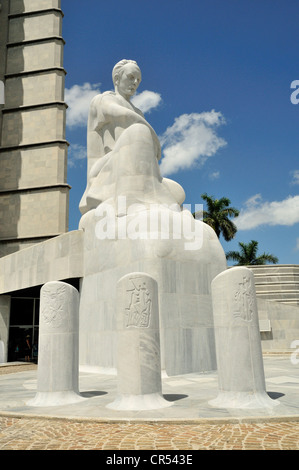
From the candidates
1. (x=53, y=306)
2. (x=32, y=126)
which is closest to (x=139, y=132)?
(x=53, y=306)

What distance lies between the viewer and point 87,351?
12.6 metres

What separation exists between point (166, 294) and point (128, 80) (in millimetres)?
9202

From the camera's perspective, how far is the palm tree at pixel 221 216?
42.6 meters

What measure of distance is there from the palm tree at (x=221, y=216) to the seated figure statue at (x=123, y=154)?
2767 cm

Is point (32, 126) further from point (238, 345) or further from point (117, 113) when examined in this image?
point (238, 345)

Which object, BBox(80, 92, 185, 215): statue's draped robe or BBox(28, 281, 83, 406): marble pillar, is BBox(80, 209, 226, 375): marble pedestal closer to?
BBox(80, 92, 185, 215): statue's draped robe

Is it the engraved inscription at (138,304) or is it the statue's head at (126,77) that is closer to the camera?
the engraved inscription at (138,304)

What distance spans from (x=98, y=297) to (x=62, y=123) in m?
23.7

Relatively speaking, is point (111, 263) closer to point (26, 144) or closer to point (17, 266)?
point (17, 266)

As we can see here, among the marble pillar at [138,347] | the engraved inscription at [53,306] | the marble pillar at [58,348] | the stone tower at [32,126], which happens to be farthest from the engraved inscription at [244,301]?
the stone tower at [32,126]

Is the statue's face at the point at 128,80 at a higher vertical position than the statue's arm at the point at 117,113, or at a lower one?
higher

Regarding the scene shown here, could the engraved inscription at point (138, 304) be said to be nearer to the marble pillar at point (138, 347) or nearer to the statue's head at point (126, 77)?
the marble pillar at point (138, 347)

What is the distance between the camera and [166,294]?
35.0 feet

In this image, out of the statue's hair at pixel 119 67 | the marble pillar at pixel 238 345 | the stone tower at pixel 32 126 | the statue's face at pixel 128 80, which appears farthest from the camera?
the stone tower at pixel 32 126
